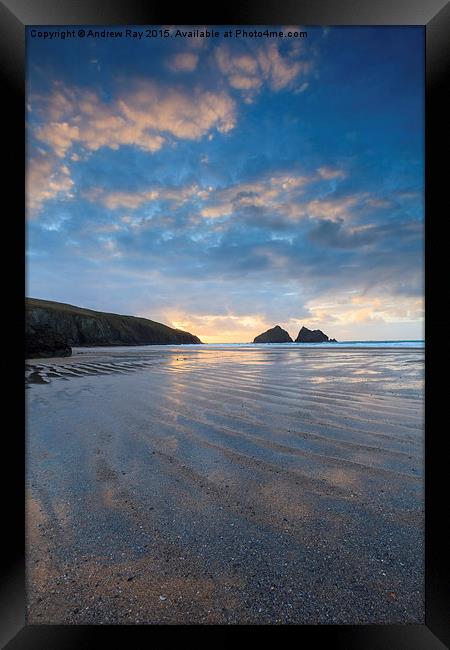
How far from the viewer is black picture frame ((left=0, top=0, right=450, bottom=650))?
147 cm

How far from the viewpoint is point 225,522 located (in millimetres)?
2111

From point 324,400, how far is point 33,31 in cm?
706

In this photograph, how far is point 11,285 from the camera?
1.60 m

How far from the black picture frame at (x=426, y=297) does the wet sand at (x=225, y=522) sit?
0.07m

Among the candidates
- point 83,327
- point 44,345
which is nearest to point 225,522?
point 44,345

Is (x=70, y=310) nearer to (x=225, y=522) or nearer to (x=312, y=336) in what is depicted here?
(x=312, y=336)

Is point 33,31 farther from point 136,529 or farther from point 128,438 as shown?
point 128,438

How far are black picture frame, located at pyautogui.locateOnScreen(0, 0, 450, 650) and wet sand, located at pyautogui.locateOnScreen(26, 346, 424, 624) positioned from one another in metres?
0.07

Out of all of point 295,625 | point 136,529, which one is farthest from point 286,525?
point 136,529

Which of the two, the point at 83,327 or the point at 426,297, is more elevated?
the point at 83,327

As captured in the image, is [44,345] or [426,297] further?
[44,345]

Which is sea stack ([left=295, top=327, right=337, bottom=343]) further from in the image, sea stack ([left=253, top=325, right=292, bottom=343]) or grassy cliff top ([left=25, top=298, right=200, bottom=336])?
grassy cliff top ([left=25, top=298, right=200, bottom=336])

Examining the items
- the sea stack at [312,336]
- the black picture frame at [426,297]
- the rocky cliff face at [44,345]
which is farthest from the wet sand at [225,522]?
the sea stack at [312,336]

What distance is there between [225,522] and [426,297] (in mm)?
2310
